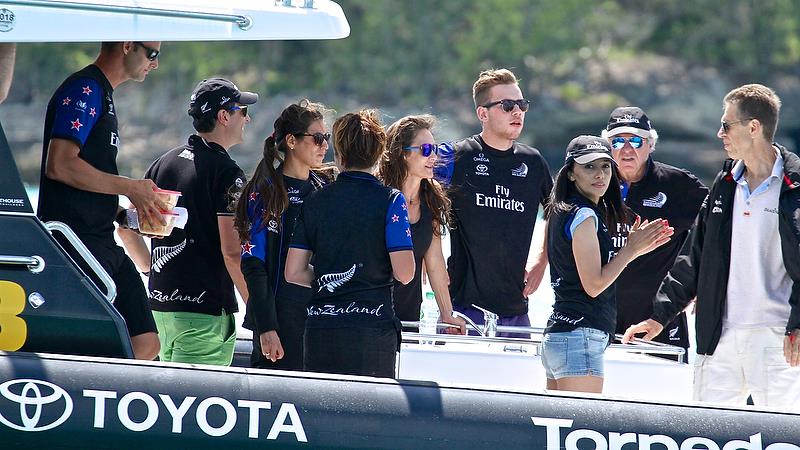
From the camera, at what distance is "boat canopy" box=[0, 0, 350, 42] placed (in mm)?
3367

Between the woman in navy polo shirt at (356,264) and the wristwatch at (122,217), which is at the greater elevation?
the wristwatch at (122,217)

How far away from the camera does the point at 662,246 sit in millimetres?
5164

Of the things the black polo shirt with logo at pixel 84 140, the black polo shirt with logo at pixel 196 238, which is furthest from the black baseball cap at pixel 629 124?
the black polo shirt with logo at pixel 84 140

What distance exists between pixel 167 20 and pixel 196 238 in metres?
1.21

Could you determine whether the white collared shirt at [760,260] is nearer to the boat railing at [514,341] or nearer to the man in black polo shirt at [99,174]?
the boat railing at [514,341]

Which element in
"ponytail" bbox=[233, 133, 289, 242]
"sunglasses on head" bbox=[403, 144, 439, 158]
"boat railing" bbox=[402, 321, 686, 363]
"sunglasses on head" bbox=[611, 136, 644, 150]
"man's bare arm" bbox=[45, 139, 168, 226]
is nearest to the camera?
"man's bare arm" bbox=[45, 139, 168, 226]

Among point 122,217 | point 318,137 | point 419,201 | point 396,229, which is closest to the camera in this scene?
point 396,229

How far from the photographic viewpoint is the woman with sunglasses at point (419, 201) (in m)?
4.65

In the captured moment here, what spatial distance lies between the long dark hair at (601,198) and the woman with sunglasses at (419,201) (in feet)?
2.33

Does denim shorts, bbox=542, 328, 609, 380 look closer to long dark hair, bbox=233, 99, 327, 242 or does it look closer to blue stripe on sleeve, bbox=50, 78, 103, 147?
long dark hair, bbox=233, 99, 327, 242

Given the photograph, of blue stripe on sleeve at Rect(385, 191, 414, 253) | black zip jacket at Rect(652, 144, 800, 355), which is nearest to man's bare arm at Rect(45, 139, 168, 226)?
blue stripe on sleeve at Rect(385, 191, 414, 253)

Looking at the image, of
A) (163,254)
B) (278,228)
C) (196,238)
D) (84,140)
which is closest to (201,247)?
(196,238)

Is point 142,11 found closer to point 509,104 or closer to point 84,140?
point 84,140

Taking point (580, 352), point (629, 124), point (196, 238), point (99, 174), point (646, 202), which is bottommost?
point (580, 352)
